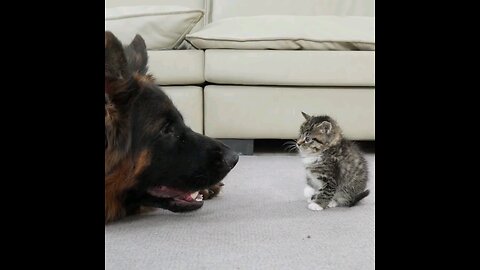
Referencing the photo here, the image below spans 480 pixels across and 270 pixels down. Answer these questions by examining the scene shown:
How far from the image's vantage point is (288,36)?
10.1 ft

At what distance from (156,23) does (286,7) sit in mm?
1428

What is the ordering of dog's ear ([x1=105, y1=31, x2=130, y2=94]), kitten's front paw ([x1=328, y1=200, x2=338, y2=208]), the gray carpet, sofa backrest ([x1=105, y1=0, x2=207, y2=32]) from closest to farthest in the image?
the gray carpet, dog's ear ([x1=105, y1=31, x2=130, y2=94]), kitten's front paw ([x1=328, y1=200, x2=338, y2=208]), sofa backrest ([x1=105, y1=0, x2=207, y2=32])

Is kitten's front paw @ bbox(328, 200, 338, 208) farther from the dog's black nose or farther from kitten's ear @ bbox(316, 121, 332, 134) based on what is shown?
the dog's black nose

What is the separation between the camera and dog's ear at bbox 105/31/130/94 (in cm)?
145

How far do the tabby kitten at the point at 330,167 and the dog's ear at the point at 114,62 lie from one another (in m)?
0.87

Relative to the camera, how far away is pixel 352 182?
2.12m

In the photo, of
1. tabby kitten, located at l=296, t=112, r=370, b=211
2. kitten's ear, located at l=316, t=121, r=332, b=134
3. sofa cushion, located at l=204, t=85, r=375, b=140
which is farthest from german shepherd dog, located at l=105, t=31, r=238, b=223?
sofa cushion, located at l=204, t=85, r=375, b=140

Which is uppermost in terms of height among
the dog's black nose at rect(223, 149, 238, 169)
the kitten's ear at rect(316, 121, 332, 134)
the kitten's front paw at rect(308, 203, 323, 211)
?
the kitten's ear at rect(316, 121, 332, 134)

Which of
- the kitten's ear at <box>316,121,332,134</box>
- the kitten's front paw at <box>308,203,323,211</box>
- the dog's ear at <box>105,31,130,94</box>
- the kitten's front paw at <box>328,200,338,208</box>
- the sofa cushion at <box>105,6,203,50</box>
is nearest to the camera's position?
the dog's ear at <box>105,31,130,94</box>

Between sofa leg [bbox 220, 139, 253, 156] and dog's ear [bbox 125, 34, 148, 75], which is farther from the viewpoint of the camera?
sofa leg [bbox 220, 139, 253, 156]

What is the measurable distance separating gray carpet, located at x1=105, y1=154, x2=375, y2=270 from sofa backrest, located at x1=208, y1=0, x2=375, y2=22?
225 cm

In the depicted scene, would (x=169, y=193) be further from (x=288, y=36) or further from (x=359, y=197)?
(x=288, y=36)

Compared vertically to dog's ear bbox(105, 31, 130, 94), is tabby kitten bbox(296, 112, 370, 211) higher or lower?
lower
